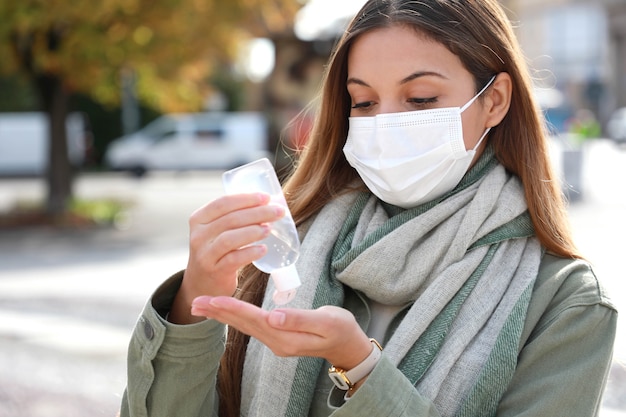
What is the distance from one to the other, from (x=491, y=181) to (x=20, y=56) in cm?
1419

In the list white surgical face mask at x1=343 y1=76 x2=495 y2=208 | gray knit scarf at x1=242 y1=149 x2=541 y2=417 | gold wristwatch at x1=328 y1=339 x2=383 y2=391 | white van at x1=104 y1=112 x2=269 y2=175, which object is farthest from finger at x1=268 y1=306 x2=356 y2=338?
white van at x1=104 y1=112 x2=269 y2=175

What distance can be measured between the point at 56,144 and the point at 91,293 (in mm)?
7629

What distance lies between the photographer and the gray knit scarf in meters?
1.76

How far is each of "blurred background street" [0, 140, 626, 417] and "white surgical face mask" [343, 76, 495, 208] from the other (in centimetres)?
39

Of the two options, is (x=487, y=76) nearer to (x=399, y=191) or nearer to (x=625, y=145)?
(x=399, y=191)

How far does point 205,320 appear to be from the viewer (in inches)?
69.5

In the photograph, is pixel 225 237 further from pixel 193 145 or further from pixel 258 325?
pixel 193 145

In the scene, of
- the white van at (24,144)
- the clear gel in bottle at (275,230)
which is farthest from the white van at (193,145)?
the clear gel in bottle at (275,230)

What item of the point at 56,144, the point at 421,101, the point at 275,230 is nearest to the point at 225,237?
the point at 275,230

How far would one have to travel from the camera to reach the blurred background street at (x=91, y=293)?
221 inches

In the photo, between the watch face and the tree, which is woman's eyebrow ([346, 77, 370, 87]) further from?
the tree

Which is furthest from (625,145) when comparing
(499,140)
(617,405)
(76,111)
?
(499,140)

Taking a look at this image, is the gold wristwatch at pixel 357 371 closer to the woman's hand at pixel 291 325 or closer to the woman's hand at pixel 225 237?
the woman's hand at pixel 291 325

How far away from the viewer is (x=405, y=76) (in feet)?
6.20
